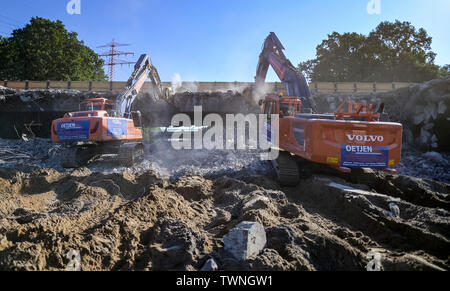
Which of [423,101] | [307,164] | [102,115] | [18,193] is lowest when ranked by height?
[18,193]

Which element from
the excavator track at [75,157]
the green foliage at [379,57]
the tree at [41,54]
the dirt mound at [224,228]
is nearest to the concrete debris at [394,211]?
the dirt mound at [224,228]

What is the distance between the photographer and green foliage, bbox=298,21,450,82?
1108 inches

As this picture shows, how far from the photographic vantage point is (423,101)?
1077 cm

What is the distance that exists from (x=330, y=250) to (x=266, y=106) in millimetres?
5561

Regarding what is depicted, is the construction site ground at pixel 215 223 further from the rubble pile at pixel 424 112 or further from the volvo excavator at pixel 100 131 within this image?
the rubble pile at pixel 424 112

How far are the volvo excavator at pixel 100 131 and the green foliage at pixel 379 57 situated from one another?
22.6 m

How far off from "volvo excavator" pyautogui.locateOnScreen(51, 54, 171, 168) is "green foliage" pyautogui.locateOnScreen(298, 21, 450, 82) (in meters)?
22.6

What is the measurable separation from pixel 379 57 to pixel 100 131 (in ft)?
99.9

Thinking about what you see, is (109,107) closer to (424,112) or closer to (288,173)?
(288,173)

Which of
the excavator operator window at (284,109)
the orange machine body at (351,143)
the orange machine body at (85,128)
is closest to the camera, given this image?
the orange machine body at (351,143)

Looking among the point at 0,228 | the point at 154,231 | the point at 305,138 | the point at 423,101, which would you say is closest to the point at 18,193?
the point at 0,228

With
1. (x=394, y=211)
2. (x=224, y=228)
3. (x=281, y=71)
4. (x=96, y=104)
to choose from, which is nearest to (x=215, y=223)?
(x=224, y=228)

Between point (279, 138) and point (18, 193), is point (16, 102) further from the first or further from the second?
point (279, 138)

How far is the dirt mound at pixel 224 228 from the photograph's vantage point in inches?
100
